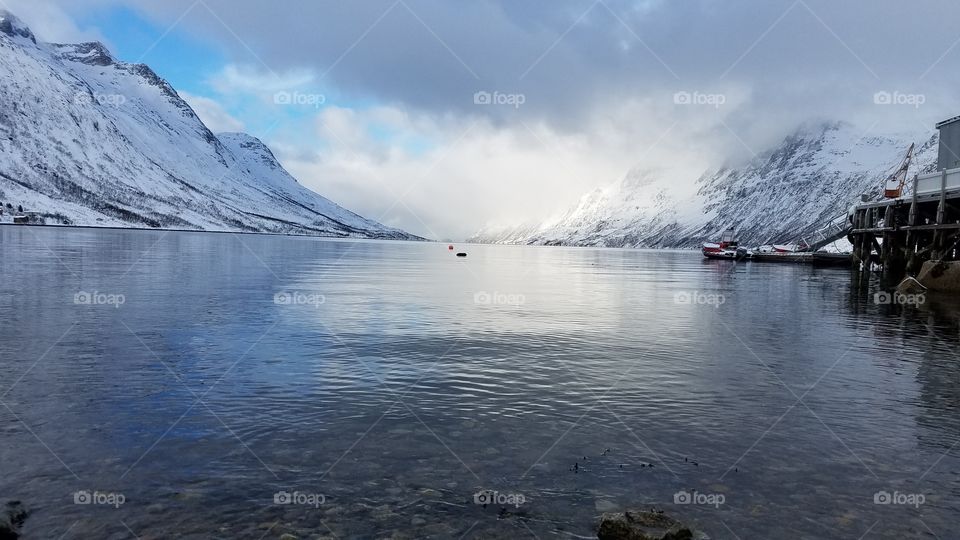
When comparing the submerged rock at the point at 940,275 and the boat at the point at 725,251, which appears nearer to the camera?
the submerged rock at the point at 940,275

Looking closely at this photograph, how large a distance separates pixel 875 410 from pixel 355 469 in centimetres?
1229

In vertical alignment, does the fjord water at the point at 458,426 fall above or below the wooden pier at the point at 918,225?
below

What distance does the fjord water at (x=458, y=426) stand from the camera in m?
9.12

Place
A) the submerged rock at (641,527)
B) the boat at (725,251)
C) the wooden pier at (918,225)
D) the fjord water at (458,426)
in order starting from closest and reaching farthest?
1. the submerged rock at (641,527)
2. the fjord water at (458,426)
3. the wooden pier at (918,225)
4. the boat at (725,251)

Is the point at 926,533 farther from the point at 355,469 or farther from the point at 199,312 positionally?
the point at 199,312

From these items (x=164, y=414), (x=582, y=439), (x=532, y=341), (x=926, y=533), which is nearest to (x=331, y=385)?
(x=164, y=414)

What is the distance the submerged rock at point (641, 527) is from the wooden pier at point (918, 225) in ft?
171

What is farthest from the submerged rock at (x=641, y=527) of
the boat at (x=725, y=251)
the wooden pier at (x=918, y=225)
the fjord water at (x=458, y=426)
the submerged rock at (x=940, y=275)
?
the boat at (x=725, y=251)

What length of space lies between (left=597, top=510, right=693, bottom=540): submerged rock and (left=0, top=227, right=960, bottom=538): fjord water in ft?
1.47

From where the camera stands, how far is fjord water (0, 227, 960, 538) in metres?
9.12

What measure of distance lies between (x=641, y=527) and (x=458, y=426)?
535 cm

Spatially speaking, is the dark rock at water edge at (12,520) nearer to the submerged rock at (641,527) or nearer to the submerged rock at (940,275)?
the submerged rock at (641,527)

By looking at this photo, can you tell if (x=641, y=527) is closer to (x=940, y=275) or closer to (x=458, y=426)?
(x=458, y=426)

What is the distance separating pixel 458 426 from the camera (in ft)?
42.4
